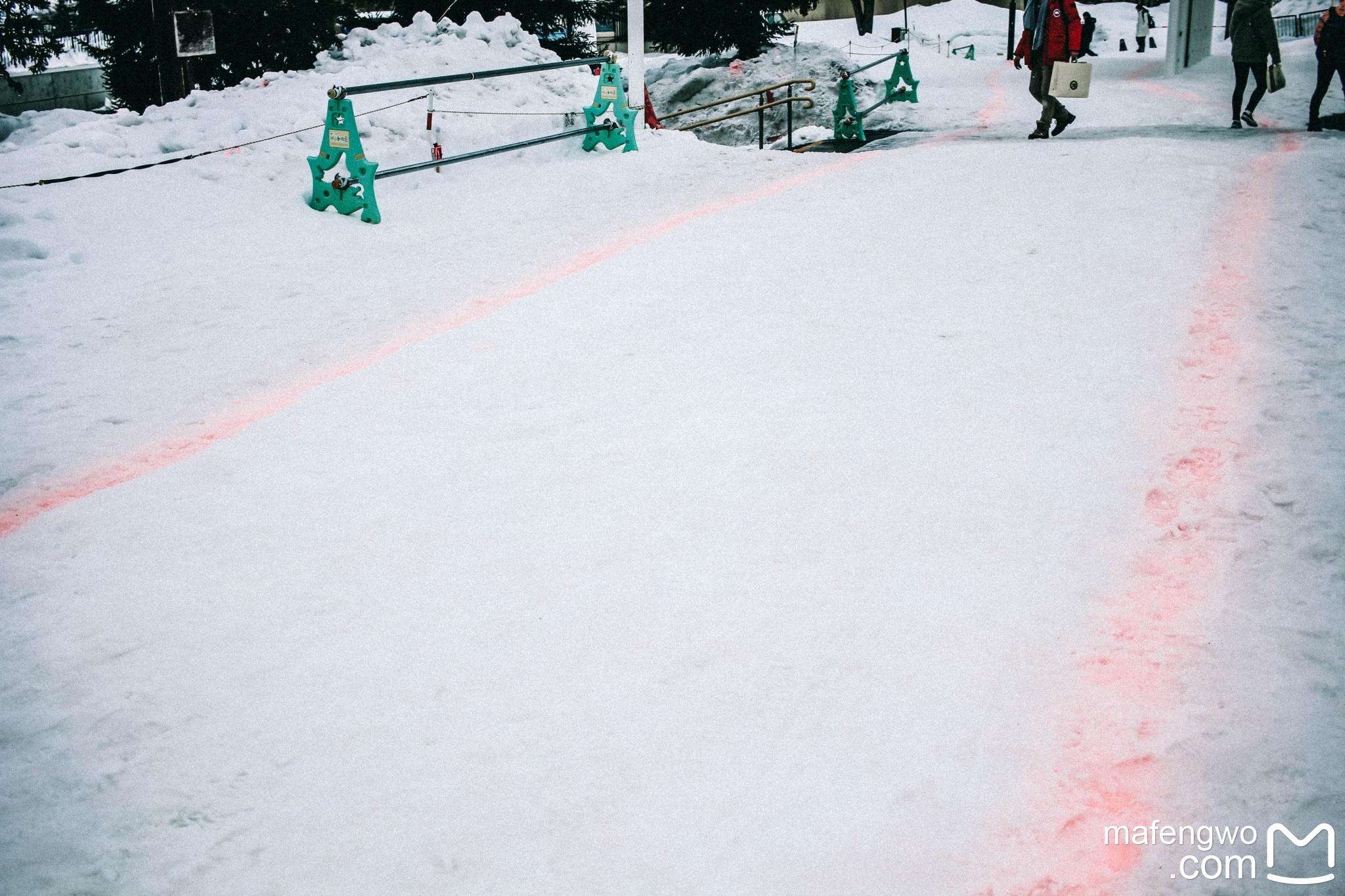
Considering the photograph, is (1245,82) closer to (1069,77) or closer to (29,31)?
(1069,77)

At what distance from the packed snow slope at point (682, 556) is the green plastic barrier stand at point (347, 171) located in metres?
1.37

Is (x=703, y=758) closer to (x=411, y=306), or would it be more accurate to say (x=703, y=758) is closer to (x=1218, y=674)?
(x=1218, y=674)

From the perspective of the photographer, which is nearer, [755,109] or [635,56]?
[635,56]

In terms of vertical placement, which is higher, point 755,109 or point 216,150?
point 755,109

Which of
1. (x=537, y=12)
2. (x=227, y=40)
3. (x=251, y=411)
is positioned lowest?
(x=251, y=411)

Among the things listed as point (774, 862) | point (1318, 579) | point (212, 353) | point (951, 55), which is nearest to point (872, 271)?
point (1318, 579)

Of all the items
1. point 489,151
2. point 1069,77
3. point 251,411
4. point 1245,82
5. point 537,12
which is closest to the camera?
point 251,411

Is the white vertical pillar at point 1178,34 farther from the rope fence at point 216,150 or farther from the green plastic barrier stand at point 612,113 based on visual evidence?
the rope fence at point 216,150

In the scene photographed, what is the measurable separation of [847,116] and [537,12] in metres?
5.07

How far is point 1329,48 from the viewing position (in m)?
11.0

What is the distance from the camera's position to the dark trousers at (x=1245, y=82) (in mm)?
11570

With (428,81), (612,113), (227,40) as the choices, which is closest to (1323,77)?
(612,113)

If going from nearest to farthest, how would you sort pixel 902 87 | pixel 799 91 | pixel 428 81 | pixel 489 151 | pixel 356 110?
pixel 428 81 → pixel 489 151 → pixel 356 110 → pixel 902 87 → pixel 799 91

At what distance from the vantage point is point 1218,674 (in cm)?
295
